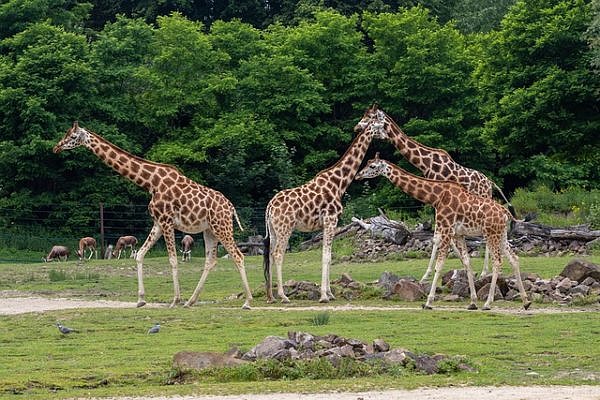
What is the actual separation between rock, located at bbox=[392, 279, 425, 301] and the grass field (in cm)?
31

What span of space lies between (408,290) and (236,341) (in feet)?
23.9

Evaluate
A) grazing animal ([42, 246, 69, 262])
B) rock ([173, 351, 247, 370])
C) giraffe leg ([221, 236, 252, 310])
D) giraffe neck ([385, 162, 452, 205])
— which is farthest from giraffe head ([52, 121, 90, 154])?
grazing animal ([42, 246, 69, 262])

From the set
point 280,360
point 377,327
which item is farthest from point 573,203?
point 280,360

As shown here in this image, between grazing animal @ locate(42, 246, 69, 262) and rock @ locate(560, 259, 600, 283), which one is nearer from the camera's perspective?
rock @ locate(560, 259, 600, 283)

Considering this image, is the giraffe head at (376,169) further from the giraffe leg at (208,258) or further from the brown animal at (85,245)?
the brown animal at (85,245)

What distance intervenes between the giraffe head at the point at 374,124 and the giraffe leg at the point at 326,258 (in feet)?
10.2

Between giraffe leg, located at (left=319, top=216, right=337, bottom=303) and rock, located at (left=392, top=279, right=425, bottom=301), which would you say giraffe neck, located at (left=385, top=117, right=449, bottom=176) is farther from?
rock, located at (left=392, top=279, right=425, bottom=301)

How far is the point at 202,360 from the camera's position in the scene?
648 inches

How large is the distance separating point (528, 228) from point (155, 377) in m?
22.1

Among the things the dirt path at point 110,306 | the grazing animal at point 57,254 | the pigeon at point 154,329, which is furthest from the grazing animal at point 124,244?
the pigeon at point 154,329

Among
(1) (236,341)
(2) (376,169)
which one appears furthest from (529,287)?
(1) (236,341)

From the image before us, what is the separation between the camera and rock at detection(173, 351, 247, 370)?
1636 cm

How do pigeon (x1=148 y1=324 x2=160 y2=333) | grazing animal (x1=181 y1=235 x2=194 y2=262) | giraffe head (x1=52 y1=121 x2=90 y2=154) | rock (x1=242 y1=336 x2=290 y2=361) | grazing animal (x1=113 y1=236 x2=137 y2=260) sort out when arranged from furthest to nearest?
grazing animal (x1=113 y1=236 x2=137 y2=260) < grazing animal (x1=181 y1=235 x2=194 y2=262) < giraffe head (x1=52 y1=121 x2=90 y2=154) < pigeon (x1=148 y1=324 x2=160 y2=333) < rock (x1=242 y1=336 x2=290 y2=361)

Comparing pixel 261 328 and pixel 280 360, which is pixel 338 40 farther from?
pixel 280 360
